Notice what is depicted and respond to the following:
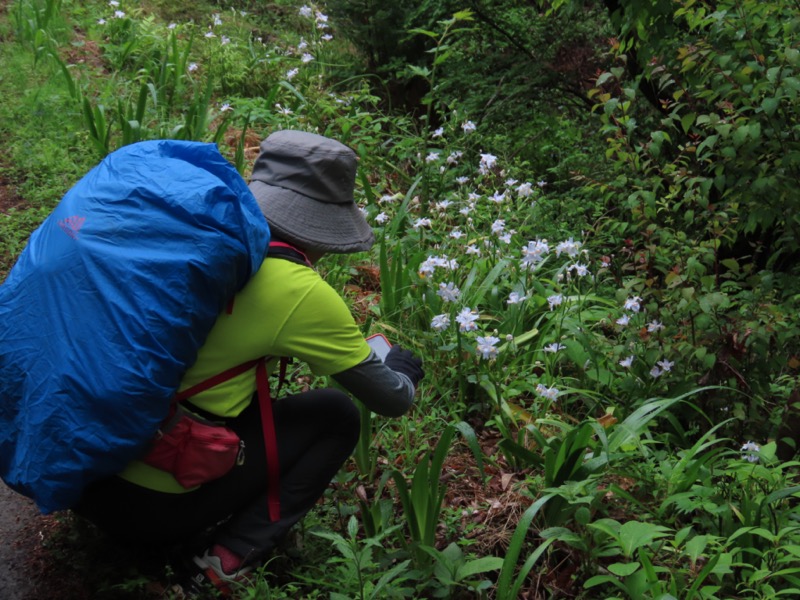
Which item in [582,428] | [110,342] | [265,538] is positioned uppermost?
[110,342]

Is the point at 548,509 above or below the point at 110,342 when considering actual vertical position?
below

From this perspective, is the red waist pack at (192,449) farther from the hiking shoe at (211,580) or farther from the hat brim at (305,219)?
the hat brim at (305,219)

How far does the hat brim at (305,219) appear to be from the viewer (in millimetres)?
2246

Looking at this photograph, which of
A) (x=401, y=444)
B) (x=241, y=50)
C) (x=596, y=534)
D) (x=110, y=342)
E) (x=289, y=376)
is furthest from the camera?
(x=241, y=50)

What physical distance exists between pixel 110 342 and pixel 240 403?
449mm

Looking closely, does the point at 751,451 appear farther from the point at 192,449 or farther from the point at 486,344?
the point at 192,449

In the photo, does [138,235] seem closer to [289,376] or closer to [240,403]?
[240,403]

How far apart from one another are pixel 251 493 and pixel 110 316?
73 cm

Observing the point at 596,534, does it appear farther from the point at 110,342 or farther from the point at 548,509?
the point at 110,342

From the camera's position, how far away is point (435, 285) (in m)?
3.89

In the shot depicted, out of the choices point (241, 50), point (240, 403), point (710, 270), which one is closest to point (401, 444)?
point (240, 403)

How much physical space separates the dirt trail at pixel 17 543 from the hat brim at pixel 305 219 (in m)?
1.26

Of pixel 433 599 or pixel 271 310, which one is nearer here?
pixel 271 310

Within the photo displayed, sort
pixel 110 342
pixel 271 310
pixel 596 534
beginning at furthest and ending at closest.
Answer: pixel 596 534, pixel 271 310, pixel 110 342
